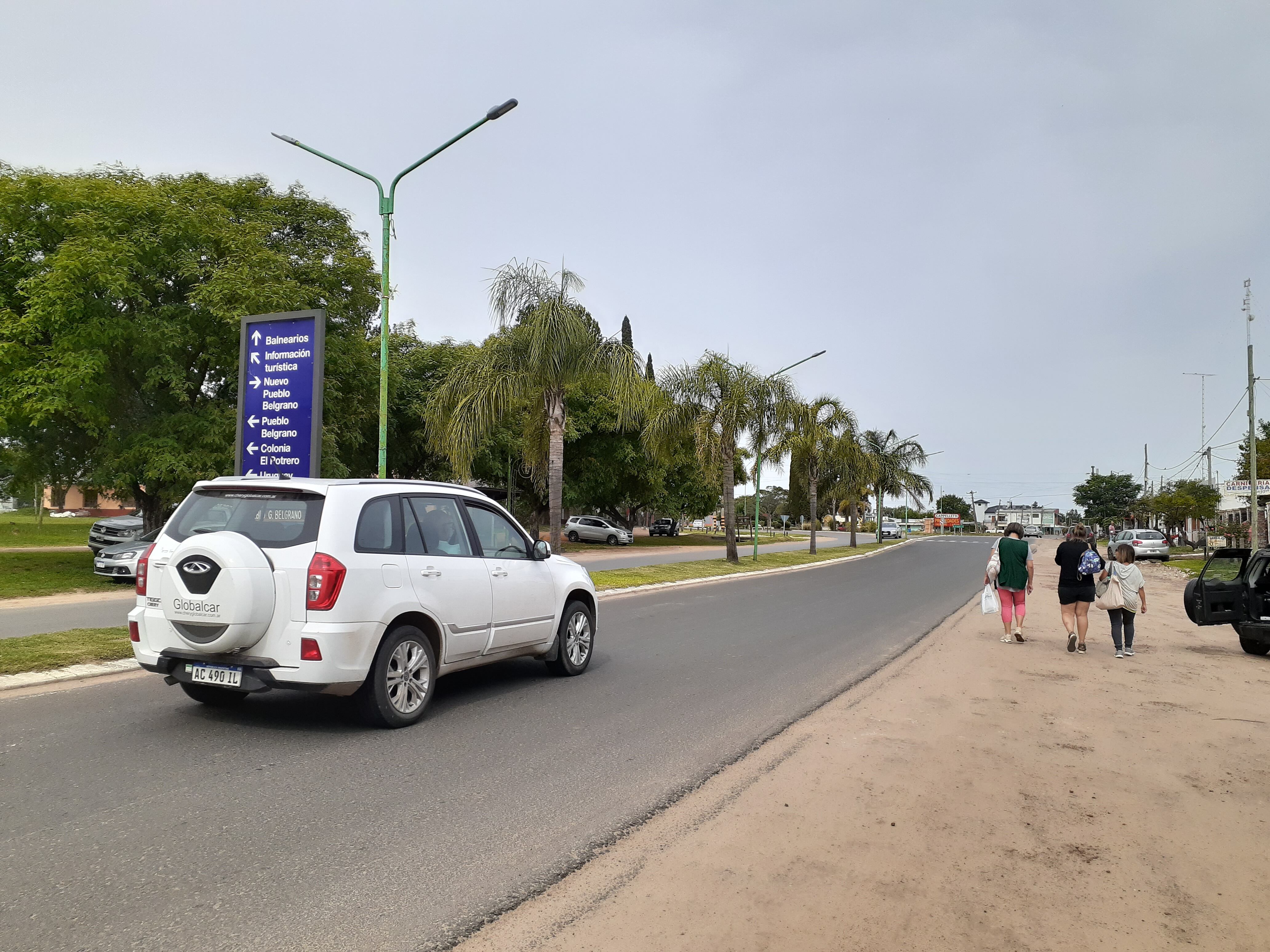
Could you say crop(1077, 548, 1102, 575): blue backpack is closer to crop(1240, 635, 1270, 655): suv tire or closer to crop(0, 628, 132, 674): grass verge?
crop(1240, 635, 1270, 655): suv tire

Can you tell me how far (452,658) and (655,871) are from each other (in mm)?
3298

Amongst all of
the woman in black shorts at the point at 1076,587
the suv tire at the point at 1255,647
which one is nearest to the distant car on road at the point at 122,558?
the woman in black shorts at the point at 1076,587

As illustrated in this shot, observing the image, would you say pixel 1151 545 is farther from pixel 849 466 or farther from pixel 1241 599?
pixel 1241 599

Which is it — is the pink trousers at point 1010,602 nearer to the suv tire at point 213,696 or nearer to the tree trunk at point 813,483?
the suv tire at point 213,696

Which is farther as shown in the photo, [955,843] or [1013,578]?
[1013,578]

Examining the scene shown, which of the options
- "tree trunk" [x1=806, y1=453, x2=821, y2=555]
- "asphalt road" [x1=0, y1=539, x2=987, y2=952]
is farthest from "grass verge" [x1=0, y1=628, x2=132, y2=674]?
"tree trunk" [x1=806, y1=453, x2=821, y2=555]

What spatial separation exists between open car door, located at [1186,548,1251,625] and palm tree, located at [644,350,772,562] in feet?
58.7

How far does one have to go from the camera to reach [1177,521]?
5625 cm

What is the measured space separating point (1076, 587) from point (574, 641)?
6.99 meters

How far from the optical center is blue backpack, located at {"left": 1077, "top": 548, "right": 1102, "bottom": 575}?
37.0 feet

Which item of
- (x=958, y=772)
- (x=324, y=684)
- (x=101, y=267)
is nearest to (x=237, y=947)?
(x=324, y=684)

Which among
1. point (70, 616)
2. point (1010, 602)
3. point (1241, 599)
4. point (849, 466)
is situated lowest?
point (70, 616)

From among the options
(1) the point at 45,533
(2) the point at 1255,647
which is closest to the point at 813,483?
(2) the point at 1255,647

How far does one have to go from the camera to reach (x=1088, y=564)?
11.3 m
